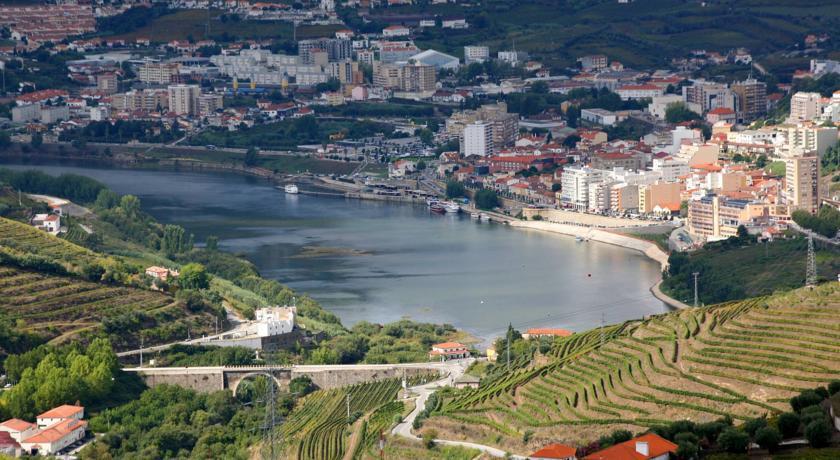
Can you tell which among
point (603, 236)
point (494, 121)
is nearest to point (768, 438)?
point (603, 236)

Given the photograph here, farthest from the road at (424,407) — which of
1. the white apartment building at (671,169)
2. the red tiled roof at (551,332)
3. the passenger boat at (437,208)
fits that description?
the passenger boat at (437,208)

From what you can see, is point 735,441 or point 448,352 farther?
point 448,352

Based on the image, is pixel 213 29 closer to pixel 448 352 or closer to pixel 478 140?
pixel 478 140

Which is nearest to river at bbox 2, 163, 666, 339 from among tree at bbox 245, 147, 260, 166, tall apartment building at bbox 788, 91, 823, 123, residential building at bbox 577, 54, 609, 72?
tree at bbox 245, 147, 260, 166

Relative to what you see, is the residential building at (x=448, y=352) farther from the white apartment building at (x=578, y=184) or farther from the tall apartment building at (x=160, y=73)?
the tall apartment building at (x=160, y=73)

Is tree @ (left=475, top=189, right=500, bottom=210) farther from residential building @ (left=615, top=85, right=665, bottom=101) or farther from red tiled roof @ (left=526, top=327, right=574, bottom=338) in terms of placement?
red tiled roof @ (left=526, top=327, right=574, bottom=338)

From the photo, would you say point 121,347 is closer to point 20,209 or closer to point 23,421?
point 23,421

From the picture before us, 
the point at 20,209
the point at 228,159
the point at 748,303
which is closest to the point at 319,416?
the point at 748,303
